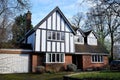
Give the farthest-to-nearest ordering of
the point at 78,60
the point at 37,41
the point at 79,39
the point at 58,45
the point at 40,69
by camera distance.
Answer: the point at 79,39, the point at 78,60, the point at 58,45, the point at 37,41, the point at 40,69

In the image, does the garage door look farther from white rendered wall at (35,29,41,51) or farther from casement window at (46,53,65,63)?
casement window at (46,53,65,63)

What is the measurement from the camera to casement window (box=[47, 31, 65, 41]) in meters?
35.3

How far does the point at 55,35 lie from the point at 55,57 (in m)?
3.56

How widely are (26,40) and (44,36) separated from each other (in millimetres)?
4568

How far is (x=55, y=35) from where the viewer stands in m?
36.0

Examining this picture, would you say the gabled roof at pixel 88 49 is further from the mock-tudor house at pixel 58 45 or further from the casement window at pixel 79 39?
the casement window at pixel 79 39

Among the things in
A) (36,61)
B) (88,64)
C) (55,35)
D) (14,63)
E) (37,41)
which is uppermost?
(55,35)

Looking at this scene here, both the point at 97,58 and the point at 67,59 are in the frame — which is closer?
the point at 67,59

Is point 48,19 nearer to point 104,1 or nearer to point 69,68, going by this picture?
point 69,68

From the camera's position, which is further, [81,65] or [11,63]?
[81,65]

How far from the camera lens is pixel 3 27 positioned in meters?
27.5

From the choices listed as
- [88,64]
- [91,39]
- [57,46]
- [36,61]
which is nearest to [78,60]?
[88,64]

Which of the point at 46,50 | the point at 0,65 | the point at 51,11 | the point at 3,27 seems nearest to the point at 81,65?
the point at 46,50

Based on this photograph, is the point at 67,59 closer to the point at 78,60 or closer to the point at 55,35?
the point at 78,60
